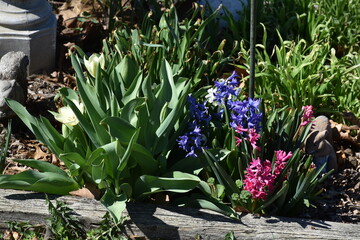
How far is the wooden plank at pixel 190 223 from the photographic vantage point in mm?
3330

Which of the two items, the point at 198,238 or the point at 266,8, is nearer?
the point at 198,238

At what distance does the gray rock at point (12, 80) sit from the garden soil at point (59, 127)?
0.50 ft

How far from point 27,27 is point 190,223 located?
1.96 m

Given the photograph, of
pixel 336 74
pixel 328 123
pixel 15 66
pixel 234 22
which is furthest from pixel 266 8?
pixel 15 66

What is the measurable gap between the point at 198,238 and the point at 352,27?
2542 millimetres

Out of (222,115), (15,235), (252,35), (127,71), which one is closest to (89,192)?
(15,235)

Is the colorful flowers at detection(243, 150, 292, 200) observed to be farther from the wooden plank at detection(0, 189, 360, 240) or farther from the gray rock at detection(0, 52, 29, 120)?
the gray rock at detection(0, 52, 29, 120)

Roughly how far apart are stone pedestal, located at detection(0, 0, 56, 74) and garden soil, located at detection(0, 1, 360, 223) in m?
0.21

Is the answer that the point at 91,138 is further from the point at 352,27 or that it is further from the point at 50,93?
the point at 352,27

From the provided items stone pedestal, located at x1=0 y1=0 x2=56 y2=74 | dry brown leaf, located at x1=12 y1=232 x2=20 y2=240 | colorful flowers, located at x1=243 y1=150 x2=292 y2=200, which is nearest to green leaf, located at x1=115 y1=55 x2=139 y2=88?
colorful flowers, located at x1=243 y1=150 x2=292 y2=200

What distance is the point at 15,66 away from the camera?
4066 mm

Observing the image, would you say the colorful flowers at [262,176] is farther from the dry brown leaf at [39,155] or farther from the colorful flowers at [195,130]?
the dry brown leaf at [39,155]

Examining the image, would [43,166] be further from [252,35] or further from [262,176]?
[252,35]

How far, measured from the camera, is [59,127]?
4.23 metres
